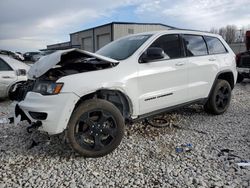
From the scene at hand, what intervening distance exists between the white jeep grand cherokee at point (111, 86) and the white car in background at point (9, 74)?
331cm

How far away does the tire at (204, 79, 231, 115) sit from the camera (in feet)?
16.8

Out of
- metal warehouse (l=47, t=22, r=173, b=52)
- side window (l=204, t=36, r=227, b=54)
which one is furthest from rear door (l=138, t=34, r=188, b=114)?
metal warehouse (l=47, t=22, r=173, b=52)

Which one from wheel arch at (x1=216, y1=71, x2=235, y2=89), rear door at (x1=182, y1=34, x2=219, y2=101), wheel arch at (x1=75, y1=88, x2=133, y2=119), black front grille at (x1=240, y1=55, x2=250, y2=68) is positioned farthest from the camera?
black front grille at (x1=240, y1=55, x2=250, y2=68)

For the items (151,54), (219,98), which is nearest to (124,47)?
(151,54)

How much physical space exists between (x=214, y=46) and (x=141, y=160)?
3226 millimetres

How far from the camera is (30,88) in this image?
349 centimetres

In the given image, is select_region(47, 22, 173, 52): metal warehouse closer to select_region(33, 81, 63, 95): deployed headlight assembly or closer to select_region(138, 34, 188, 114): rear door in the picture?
select_region(138, 34, 188, 114): rear door

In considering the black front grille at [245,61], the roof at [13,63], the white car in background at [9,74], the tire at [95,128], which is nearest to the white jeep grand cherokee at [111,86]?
the tire at [95,128]

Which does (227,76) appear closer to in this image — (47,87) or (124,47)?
(124,47)

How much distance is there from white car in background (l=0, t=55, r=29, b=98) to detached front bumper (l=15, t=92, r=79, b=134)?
3904 millimetres

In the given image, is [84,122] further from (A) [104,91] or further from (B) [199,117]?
(B) [199,117]

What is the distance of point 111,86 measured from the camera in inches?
133

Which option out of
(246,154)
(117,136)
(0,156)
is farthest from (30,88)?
(246,154)

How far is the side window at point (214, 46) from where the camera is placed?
5.12 metres
